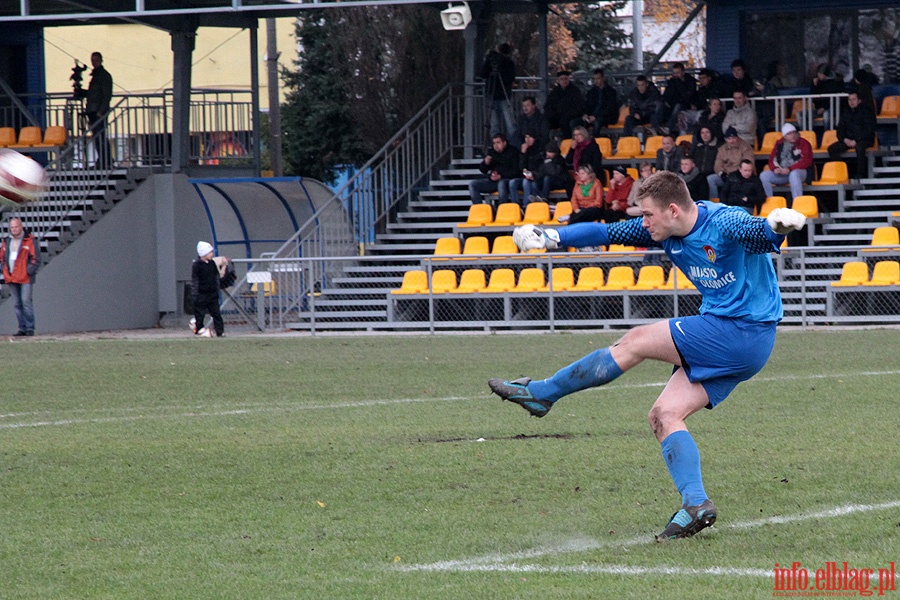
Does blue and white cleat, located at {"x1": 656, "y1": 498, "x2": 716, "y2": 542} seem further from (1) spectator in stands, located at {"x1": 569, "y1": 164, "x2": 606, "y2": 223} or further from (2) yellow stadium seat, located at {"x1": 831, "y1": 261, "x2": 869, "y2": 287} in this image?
(1) spectator in stands, located at {"x1": 569, "y1": 164, "x2": 606, "y2": 223}

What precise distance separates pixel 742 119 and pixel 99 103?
519 inches

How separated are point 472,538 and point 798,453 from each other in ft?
9.88

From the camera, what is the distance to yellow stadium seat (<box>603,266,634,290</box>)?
20.0 m

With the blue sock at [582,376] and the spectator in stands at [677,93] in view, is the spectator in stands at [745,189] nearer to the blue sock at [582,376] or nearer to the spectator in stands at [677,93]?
the spectator in stands at [677,93]

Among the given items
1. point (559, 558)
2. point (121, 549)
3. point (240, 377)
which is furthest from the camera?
point (240, 377)

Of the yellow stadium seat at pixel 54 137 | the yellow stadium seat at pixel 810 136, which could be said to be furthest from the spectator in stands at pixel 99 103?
the yellow stadium seat at pixel 810 136

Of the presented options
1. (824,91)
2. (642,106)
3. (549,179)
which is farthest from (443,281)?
(824,91)

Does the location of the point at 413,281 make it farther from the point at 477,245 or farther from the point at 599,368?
the point at 599,368

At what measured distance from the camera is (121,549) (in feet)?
19.4

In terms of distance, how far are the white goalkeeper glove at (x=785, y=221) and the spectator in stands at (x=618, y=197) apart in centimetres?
1592

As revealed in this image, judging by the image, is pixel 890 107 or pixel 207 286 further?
pixel 890 107

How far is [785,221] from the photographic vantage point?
5.40 m

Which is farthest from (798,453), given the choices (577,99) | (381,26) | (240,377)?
(381,26)

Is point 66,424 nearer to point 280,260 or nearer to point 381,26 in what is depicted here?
point 280,260
